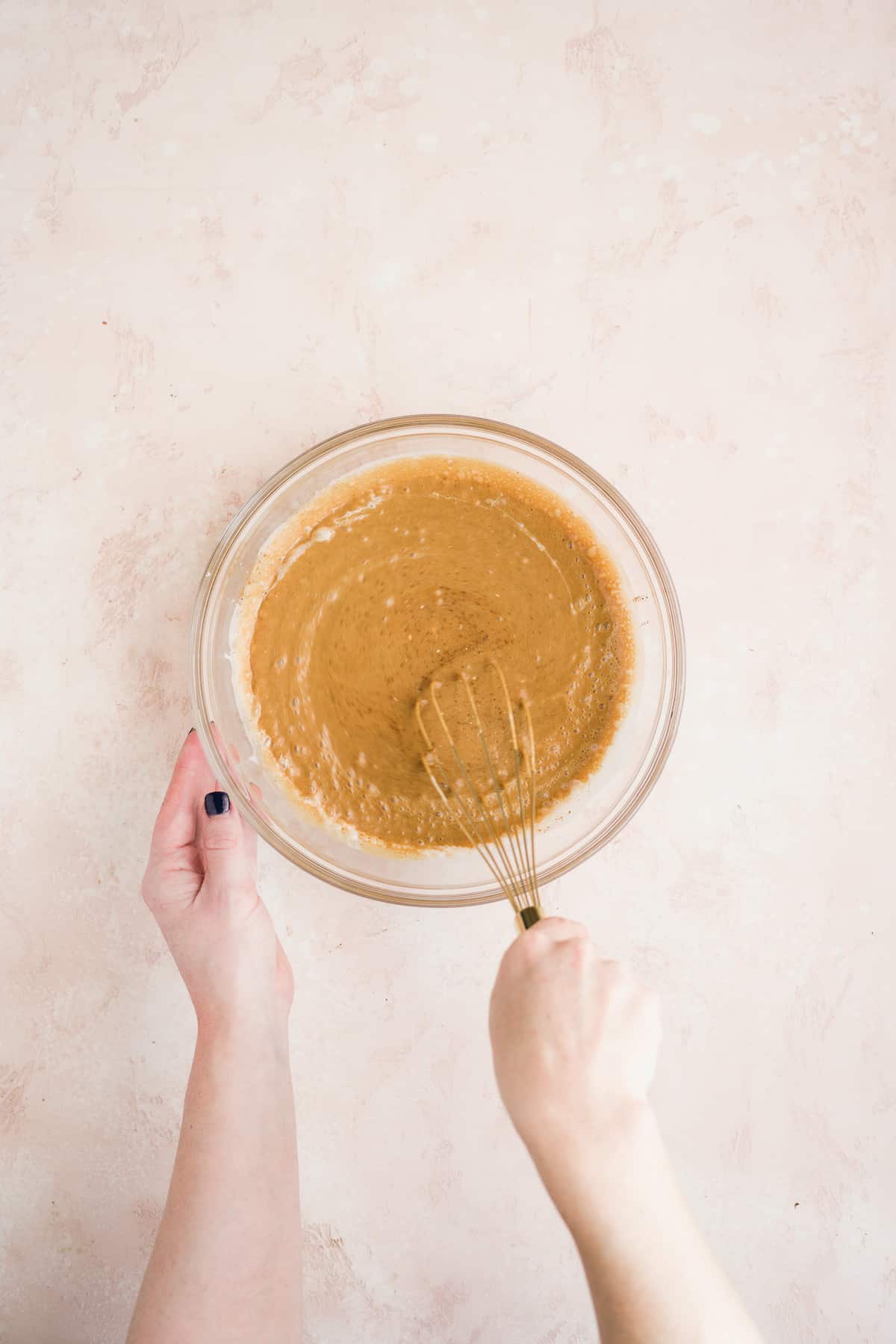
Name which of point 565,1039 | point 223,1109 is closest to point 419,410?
point 565,1039

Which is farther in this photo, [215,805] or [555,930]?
[215,805]

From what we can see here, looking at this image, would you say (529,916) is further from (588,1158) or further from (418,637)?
(418,637)

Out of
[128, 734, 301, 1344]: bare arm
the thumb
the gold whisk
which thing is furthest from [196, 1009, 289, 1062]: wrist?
the gold whisk

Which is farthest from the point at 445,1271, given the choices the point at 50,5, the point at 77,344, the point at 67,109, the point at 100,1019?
the point at 50,5

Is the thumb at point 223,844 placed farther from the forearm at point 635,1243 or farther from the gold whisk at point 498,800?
the forearm at point 635,1243

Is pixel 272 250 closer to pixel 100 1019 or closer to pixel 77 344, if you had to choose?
pixel 77 344

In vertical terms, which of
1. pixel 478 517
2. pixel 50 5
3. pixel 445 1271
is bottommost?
pixel 445 1271

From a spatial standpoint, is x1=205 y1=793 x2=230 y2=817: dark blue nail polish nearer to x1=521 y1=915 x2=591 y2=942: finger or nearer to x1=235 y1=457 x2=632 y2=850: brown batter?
x1=235 y1=457 x2=632 y2=850: brown batter

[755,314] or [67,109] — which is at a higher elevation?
[67,109]
